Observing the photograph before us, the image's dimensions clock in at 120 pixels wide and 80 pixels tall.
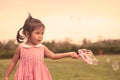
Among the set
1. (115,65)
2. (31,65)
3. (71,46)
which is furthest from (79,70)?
(31,65)

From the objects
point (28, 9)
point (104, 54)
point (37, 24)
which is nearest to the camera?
point (37, 24)

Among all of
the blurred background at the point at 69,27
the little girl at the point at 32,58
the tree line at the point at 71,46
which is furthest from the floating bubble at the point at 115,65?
the little girl at the point at 32,58

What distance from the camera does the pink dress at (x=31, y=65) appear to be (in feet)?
7.11

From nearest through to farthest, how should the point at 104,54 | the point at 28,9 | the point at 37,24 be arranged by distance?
the point at 37,24 → the point at 28,9 → the point at 104,54

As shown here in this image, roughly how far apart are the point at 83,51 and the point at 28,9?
133 centimetres

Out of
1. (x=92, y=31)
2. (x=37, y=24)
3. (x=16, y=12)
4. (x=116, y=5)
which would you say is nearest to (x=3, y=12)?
(x=16, y=12)

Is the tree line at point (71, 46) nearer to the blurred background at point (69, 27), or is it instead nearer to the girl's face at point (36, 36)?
the blurred background at point (69, 27)

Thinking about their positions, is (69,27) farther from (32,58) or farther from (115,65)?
(32,58)

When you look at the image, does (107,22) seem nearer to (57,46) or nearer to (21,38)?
(57,46)

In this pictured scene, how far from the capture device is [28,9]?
3.42m

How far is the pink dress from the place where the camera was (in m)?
2.17

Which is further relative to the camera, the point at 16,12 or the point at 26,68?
the point at 16,12

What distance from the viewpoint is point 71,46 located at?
3.66m

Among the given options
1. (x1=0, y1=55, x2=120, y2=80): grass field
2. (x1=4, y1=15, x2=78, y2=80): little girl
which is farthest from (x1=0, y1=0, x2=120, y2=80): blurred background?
(x1=4, y1=15, x2=78, y2=80): little girl
